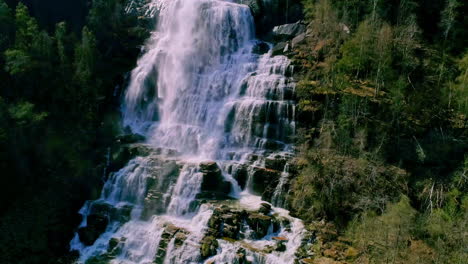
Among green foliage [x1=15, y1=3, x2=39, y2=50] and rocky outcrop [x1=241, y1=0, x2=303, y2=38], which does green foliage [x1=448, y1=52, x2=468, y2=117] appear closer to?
rocky outcrop [x1=241, y1=0, x2=303, y2=38]

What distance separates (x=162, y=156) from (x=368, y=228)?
11.7 metres

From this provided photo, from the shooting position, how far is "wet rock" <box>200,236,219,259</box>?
619 inches

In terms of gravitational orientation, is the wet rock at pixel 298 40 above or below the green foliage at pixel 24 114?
above

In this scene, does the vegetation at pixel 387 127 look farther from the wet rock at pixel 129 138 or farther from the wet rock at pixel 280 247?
the wet rock at pixel 129 138

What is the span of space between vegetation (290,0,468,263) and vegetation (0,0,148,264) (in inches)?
493

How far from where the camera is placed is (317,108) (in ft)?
66.6

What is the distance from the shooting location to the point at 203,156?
2155 centimetres

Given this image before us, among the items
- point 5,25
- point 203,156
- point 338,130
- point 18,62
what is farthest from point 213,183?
point 5,25

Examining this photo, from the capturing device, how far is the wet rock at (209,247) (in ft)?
51.6

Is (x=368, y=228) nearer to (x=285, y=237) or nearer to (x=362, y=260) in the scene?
(x=362, y=260)

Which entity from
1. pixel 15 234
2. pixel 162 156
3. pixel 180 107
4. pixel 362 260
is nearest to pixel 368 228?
pixel 362 260

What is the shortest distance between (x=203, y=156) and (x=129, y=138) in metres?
5.17

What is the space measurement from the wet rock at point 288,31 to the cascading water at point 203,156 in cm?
184

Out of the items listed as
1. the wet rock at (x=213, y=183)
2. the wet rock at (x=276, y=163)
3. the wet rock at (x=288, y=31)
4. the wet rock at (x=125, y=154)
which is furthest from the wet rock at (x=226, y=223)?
the wet rock at (x=288, y=31)
